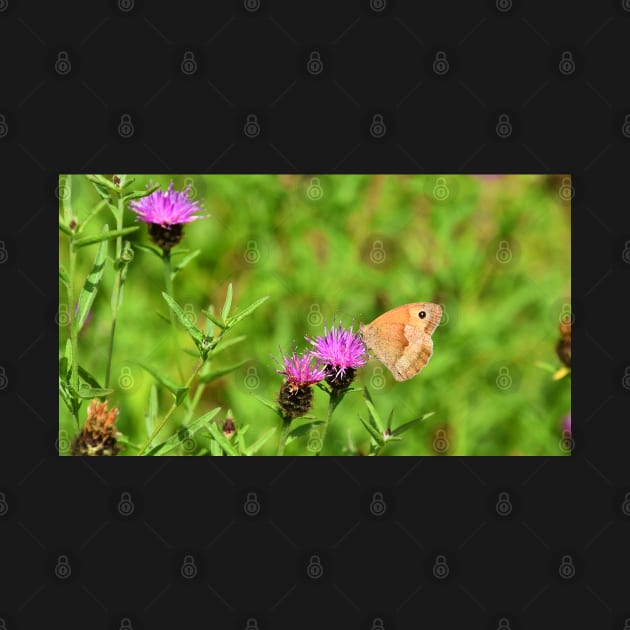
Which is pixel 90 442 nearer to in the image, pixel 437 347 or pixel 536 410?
pixel 437 347

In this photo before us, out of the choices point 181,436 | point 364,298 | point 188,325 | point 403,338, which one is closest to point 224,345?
point 188,325

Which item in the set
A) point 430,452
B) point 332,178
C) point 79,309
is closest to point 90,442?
point 79,309

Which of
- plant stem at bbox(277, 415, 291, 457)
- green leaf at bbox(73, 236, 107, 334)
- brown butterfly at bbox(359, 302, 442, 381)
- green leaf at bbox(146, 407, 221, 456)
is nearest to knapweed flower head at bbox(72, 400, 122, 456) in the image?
green leaf at bbox(146, 407, 221, 456)

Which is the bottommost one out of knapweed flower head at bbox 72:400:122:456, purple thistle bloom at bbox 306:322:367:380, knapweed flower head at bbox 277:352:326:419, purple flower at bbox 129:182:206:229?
knapweed flower head at bbox 72:400:122:456

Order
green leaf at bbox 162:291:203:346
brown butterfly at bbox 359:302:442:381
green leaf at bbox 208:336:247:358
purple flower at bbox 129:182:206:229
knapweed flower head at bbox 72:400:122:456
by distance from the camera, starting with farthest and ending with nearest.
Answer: brown butterfly at bbox 359:302:442:381 → purple flower at bbox 129:182:206:229 → knapweed flower head at bbox 72:400:122:456 → green leaf at bbox 208:336:247:358 → green leaf at bbox 162:291:203:346

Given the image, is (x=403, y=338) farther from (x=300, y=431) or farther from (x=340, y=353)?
(x=300, y=431)

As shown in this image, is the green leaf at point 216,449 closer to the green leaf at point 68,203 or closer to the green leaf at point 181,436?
the green leaf at point 181,436

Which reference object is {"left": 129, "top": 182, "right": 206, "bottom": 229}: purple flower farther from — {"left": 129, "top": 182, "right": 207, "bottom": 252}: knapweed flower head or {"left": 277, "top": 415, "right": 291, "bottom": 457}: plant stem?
{"left": 277, "top": 415, "right": 291, "bottom": 457}: plant stem
